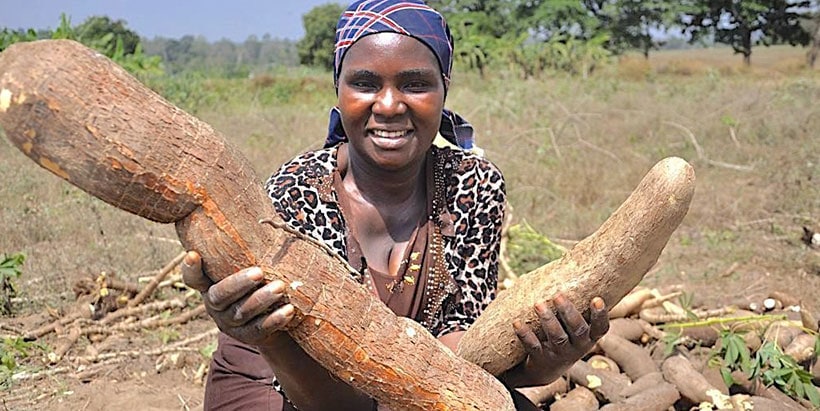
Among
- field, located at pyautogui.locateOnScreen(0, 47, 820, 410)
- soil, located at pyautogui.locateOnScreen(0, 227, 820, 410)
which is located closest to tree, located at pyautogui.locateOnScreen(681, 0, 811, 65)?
field, located at pyautogui.locateOnScreen(0, 47, 820, 410)

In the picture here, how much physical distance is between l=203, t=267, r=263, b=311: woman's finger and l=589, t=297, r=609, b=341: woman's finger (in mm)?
732

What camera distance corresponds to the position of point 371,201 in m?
1.96

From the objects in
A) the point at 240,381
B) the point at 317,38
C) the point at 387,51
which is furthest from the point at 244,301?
the point at 317,38

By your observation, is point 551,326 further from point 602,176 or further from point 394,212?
point 602,176

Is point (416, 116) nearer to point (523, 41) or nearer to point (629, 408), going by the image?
point (629, 408)

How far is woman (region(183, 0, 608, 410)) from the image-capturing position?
167cm

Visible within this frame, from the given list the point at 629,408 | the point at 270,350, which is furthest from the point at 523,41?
the point at 270,350

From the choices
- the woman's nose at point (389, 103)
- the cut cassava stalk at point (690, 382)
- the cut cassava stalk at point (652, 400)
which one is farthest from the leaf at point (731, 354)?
the woman's nose at point (389, 103)

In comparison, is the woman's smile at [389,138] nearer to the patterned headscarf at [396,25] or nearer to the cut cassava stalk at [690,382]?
the patterned headscarf at [396,25]

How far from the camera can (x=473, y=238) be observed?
2.04 metres

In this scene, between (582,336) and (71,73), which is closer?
(71,73)

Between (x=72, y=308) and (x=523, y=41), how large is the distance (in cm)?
1359

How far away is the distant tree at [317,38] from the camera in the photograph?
113 ft

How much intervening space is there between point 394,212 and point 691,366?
1618 millimetres
